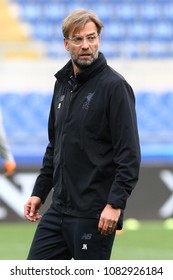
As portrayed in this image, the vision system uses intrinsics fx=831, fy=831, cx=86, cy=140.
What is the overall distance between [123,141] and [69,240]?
633 millimetres

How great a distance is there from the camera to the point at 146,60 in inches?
616

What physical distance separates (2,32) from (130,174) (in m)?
12.5

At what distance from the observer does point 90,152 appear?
434 cm

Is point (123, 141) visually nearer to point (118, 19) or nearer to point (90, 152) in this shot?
point (90, 152)

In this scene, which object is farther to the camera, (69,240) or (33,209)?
(33,209)

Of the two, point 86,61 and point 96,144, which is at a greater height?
point 86,61

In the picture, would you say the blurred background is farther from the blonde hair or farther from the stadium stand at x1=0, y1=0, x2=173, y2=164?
the blonde hair

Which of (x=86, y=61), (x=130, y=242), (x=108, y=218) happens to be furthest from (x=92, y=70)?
(x=130, y=242)

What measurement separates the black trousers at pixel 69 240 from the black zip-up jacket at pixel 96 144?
0.06 meters

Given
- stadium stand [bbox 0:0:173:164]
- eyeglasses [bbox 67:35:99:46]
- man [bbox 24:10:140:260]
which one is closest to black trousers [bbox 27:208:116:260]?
man [bbox 24:10:140:260]

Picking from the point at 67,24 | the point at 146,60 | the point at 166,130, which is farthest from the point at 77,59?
the point at 146,60

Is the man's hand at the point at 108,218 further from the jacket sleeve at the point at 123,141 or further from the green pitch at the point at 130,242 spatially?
the green pitch at the point at 130,242

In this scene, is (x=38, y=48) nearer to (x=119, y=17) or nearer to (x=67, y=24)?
(x=119, y=17)

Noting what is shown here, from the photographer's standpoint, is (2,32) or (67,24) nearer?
(67,24)
